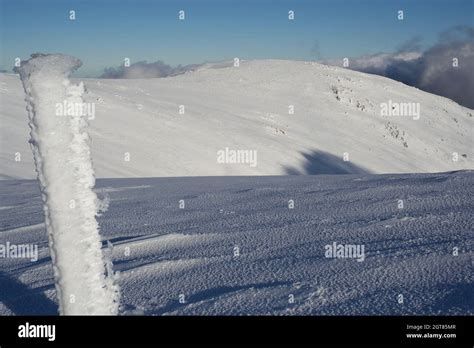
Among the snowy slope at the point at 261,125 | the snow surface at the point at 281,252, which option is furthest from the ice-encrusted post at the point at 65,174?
the snowy slope at the point at 261,125

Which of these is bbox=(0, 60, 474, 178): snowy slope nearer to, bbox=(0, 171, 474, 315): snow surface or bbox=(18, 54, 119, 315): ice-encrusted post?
bbox=(0, 171, 474, 315): snow surface

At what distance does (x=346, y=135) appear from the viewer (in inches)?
1287

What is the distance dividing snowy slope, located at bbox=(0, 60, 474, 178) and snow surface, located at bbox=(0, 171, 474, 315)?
8391 mm

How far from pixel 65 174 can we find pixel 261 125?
26.6 m

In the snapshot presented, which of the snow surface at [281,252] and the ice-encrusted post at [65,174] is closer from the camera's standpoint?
the ice-encrusted post at [65,174]

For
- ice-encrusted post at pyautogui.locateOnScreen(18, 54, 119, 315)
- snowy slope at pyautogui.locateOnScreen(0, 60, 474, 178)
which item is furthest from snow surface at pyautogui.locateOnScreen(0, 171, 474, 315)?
snowy slope at pyautogui.locateOnScreen(0, 60, 474, 178)

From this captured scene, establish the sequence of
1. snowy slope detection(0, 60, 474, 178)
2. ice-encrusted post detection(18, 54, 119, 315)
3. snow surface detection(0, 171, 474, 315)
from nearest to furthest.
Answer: ice-encrusted post detection(18, 54, 119, 315)
snow surface detection(0, 171, 474, 315)
snowy slope detection(0, 60, 474, 178)

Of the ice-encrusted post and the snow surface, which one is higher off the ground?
the ice-encrusted post

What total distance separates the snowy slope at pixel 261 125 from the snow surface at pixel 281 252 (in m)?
8.39

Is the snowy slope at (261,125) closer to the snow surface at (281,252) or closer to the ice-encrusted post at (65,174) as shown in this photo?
the snow surface at (281,252)

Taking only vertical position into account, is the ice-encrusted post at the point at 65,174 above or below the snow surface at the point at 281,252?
above

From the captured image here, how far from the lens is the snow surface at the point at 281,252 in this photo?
97.8 inches

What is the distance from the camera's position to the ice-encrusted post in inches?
71.4
